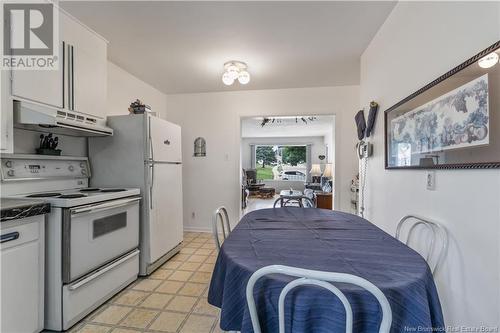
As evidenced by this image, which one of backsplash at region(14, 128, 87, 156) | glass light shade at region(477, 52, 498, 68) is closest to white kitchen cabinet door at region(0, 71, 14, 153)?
backsplash at region(14, 128, 87, 156)

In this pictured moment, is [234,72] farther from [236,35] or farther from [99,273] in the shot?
[99,273]

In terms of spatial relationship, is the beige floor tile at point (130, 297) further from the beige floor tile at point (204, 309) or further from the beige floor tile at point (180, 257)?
the beige floor tile at point (180, 257)

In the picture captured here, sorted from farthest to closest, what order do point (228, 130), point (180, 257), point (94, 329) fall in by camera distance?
point (228, 130), point (180, 257), point (94, 329)

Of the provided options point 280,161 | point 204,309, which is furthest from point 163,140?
point 280,161

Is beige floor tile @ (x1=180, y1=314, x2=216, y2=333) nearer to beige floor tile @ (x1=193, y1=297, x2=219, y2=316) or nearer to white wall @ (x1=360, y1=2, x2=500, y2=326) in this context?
beige floor tile @ (x1=193, y1=297, x2=219, y2=316)

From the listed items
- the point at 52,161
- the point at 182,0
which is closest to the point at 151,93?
the point at 52,161

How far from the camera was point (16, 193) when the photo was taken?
1855 millimetres

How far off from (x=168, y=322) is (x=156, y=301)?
33 cm

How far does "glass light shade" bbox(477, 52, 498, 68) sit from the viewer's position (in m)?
0.99

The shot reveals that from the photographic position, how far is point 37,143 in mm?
2086

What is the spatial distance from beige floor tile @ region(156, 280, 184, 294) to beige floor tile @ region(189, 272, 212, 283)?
0.45 ft

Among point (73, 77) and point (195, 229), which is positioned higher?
point (73, 77)

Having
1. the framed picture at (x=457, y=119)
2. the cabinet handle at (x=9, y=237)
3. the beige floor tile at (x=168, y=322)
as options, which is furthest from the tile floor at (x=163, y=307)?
the framed picture at (x=457, y=119)

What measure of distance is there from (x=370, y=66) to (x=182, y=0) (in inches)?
73.8
